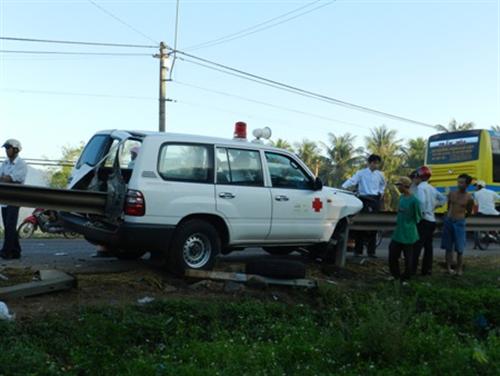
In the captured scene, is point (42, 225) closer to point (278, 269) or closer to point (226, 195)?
point (226, 195)

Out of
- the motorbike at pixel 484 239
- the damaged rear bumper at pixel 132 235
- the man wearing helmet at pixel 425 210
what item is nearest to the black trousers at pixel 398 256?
the man wearing helmet at pixel 425 210

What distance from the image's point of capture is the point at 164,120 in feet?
85.3

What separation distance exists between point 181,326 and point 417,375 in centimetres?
231

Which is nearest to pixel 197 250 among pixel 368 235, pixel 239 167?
pixel 239 167

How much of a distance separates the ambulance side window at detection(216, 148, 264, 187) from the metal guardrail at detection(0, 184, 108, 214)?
5.09 feet

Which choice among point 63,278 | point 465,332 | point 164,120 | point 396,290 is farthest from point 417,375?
point 164,120

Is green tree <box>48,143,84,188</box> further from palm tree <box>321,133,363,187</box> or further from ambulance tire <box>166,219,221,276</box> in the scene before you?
ambulance tire <box>166,219,221,276</box>

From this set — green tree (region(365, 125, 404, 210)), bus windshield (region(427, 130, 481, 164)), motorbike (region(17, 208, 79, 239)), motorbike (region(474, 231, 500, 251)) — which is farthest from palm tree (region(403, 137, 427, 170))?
motorbike (region(17, 208, 79, 239))

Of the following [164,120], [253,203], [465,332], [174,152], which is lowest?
[465,332]

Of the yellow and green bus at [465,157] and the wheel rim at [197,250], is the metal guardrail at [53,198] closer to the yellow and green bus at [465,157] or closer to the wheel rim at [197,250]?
the wheel rim at [197,250]

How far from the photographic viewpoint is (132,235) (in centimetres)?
668

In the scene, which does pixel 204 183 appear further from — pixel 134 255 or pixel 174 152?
pixel 134 255

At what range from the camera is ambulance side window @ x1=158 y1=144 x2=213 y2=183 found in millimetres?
7016

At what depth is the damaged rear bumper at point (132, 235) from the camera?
6688mm
